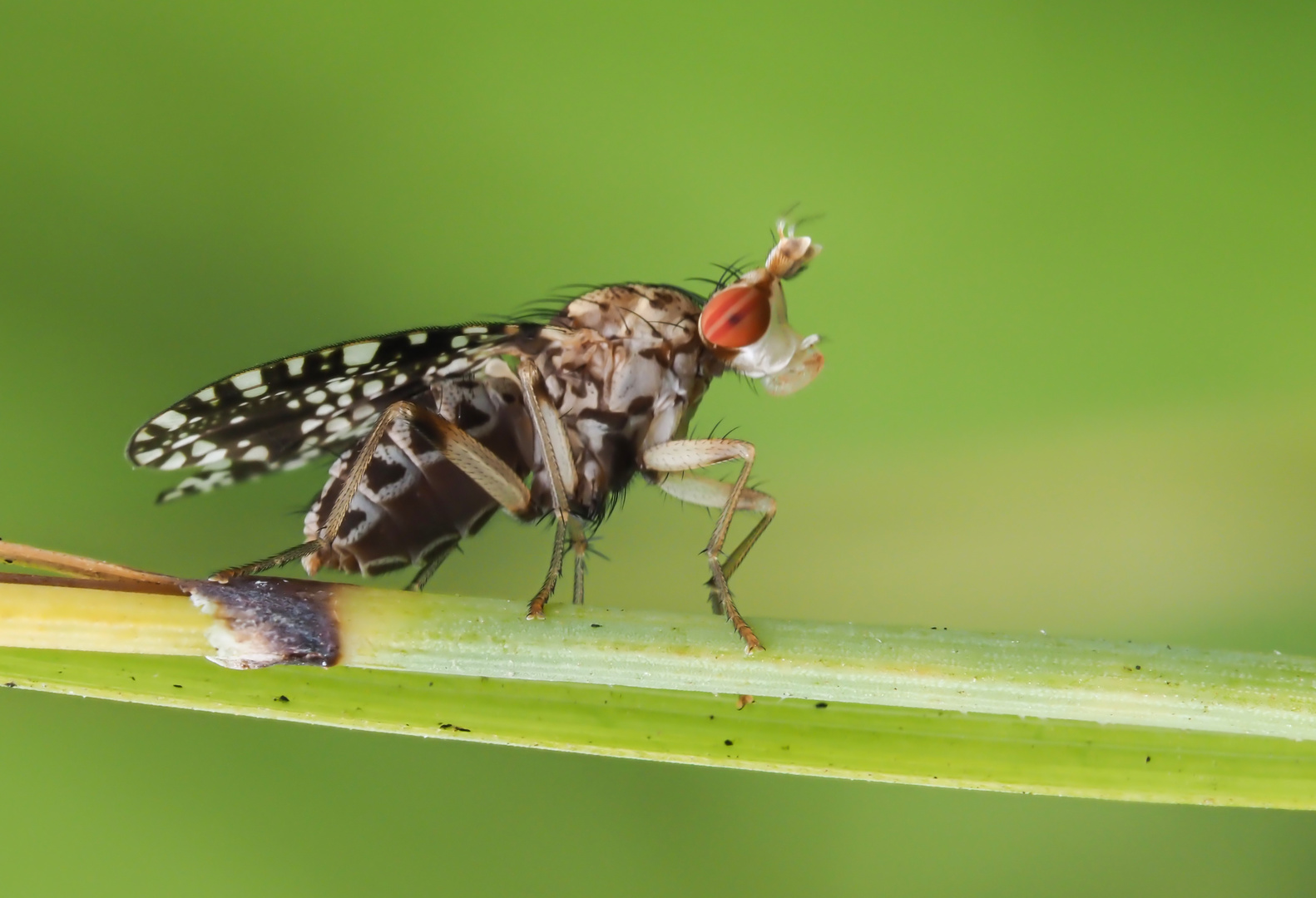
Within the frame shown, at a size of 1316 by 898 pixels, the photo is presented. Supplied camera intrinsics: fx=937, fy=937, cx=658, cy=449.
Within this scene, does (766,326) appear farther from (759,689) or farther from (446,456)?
(759,689)

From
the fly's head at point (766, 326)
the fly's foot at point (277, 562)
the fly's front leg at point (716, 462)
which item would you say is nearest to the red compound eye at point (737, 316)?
the fly's head at point (766, 326)

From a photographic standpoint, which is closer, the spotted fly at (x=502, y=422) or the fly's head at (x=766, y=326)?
the spotted fly at (x=502, y=422)

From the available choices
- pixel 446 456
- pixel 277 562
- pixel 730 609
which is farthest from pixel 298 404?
pixel 730 609

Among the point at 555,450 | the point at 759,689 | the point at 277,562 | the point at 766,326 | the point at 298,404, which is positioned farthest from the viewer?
the point at 766,326

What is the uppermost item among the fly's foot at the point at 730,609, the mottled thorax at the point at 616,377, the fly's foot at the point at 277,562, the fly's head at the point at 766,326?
the fly's head at the point at 766,326

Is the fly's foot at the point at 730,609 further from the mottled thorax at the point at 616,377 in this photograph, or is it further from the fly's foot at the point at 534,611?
the mottled thorax at the point at 616,377

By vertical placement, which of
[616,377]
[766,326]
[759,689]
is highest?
[766,326]

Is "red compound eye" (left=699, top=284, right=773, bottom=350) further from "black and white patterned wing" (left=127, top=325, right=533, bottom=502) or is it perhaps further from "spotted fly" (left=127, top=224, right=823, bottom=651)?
"black and white patterned wing" (left=127, top=325, right=533, bottom=502)

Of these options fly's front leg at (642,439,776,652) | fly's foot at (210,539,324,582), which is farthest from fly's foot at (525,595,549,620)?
fly's front leg at (642,439,776,652)
